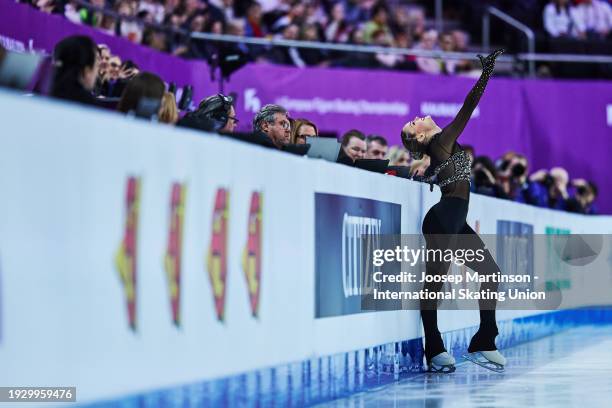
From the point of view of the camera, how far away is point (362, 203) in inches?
293

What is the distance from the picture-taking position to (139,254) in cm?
457

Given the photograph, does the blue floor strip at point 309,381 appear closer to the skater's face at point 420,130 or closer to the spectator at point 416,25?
the skater's face at point 420,130

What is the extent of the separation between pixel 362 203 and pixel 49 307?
3618mm

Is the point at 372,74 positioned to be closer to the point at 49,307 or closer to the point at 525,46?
the point at 525,46

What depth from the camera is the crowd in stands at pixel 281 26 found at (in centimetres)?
1432

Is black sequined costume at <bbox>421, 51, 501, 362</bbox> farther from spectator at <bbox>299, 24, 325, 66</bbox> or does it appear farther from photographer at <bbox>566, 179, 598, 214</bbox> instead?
spectator at <bbox>299, 24, 325, 66</bbox>

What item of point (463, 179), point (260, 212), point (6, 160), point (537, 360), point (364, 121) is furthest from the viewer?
point (364, 121)

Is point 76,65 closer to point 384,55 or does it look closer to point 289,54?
point 289,54

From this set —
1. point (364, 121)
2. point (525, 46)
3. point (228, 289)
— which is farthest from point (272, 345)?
point (525, 46)

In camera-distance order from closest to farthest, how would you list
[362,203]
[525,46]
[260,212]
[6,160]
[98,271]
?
[6,160] → [98,271] → [260,212] → [362,203] → [525,46]

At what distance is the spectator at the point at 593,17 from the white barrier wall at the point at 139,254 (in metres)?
14.4

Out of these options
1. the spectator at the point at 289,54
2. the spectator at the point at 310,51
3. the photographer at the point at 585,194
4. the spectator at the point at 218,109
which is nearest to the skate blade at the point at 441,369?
the spectator at the point at 218,109

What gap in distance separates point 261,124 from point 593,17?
12767 mm

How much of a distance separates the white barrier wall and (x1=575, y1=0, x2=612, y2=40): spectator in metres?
14.4
